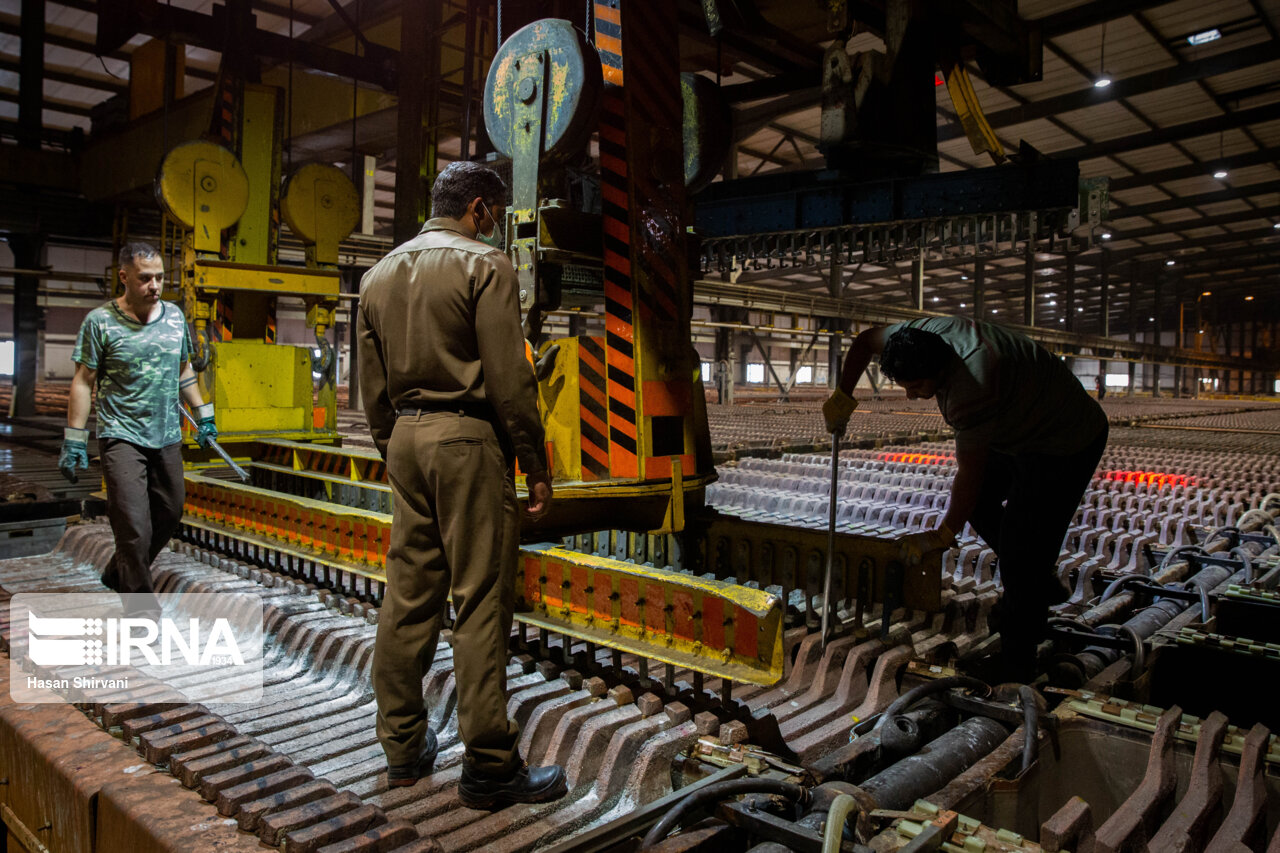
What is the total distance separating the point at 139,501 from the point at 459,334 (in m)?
2.14

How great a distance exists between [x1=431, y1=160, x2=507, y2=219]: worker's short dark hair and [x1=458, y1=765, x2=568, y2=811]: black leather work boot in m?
1.50

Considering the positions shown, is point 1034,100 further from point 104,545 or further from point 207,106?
point 104,545

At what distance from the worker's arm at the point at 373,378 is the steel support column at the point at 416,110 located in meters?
5.75

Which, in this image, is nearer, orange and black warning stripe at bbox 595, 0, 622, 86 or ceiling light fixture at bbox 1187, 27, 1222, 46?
orange and black warning stripe at bbox 595, 0, 622, 86

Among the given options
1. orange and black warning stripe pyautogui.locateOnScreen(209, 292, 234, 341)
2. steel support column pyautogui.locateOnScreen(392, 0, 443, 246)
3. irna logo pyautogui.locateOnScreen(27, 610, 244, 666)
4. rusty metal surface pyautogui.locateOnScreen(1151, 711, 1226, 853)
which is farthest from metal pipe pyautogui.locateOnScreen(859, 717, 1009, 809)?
steel support column pyautogui.locateOnScreen(392, 0, 443, 246)

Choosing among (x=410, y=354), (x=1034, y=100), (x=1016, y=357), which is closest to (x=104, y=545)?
(x=410, y=354)

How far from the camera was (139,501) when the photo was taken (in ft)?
11.0

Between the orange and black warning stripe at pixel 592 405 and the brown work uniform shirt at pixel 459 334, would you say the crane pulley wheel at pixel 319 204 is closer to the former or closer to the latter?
the orange and black warning stripe at pixel 592 405

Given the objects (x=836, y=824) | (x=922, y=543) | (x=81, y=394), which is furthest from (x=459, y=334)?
(x=81, y=394)

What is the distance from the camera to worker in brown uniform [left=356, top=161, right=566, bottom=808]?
2.04m

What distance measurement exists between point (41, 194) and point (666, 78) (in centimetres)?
1175

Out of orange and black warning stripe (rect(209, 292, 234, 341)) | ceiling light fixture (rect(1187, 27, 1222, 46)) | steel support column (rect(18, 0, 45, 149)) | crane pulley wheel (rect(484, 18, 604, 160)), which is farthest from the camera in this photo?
ceiling light fixture (rect(1187, 27, 1222, 46))

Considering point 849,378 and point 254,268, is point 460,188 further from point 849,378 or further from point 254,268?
point 254,268

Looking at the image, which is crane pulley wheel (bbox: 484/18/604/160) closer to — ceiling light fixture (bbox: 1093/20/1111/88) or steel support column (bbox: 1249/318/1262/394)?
ceiling light fixture (bbox: 1093/20/1111/88)
